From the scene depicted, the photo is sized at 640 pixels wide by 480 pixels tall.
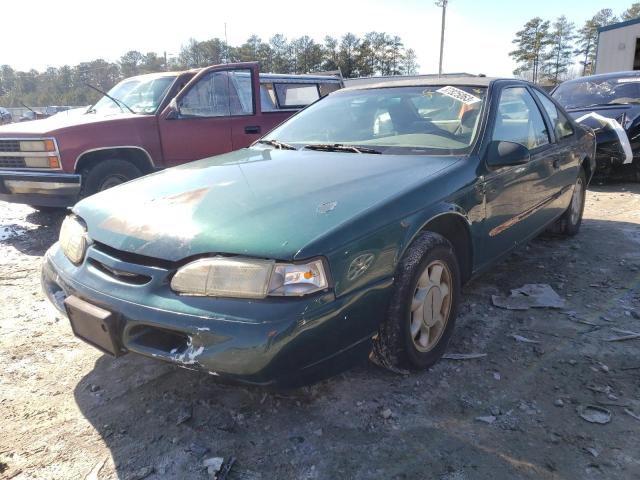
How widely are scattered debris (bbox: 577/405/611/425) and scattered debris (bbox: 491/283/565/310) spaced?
114 cm

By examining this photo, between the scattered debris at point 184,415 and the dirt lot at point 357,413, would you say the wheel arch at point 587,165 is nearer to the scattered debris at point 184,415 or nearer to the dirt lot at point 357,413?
the dirt lot at point 357,413

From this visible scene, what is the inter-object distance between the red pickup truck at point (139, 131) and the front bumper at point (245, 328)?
140 inches

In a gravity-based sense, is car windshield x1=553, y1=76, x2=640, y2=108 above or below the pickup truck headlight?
above

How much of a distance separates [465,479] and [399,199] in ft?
3.85

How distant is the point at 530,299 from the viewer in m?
3.52

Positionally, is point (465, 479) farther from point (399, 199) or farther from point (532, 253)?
point (532, 253)

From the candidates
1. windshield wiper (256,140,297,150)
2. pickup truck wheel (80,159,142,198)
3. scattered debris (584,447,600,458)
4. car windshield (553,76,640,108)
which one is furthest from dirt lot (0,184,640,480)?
car windshield (553,76,640,108)

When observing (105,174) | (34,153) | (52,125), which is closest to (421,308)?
(105,174)

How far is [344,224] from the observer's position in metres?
2.00

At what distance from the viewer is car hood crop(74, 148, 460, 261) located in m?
1.97

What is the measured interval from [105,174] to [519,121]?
4182 mm

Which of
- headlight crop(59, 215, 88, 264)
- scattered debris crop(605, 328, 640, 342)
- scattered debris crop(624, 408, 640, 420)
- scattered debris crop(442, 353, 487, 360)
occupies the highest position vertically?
headlight crop(59, 215, 88, 264)

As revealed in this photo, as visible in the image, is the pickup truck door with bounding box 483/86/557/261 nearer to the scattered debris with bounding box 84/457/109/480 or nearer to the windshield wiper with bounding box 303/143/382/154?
the windshield wiper with bounding box 303/143/382/154

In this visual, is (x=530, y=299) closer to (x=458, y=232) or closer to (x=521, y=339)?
(x=521, y=339)
